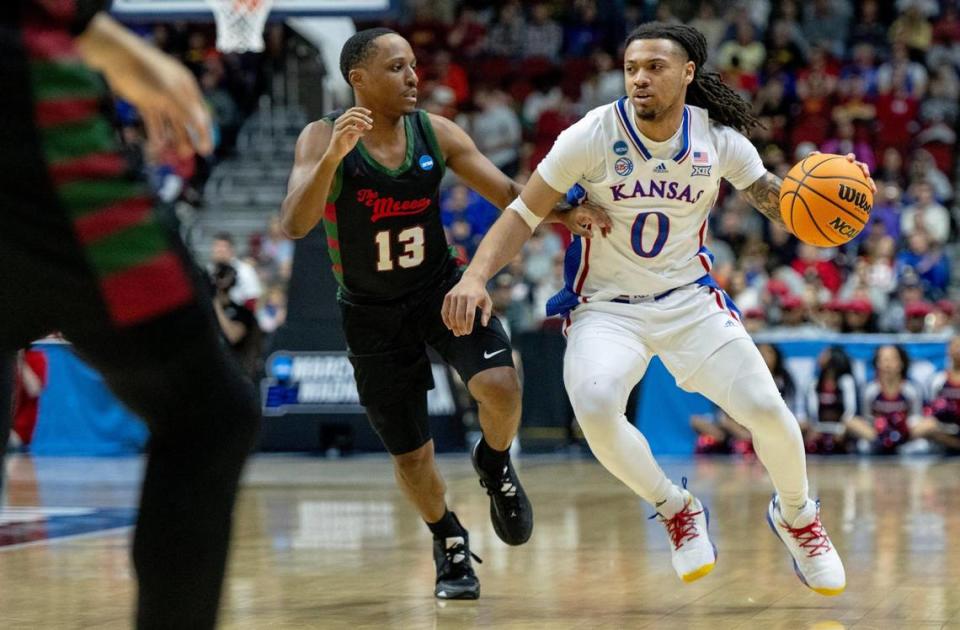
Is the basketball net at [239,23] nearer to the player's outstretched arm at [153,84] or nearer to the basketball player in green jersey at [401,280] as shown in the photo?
the basketball player in green jersey at [401,280]

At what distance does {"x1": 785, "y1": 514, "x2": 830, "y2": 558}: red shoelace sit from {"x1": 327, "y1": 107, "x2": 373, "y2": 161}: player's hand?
2.12 meters

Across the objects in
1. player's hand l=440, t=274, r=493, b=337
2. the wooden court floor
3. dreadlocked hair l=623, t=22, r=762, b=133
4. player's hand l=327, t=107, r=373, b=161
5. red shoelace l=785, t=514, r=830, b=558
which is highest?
dreadlocked hair l=623, t=22, r=762, b=133

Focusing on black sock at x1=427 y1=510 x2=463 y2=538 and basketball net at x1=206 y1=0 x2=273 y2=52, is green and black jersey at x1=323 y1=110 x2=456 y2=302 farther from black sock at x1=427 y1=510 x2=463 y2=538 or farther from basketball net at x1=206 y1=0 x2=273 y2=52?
basketball net at x1=206 y1=0 x2=273 y2=52

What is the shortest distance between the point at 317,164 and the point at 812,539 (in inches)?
88.7

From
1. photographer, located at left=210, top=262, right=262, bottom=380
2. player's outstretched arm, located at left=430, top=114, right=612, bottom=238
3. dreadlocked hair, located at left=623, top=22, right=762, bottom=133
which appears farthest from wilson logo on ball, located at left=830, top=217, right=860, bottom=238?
photographer, located at left=210, top=262, right=262, bottom=380

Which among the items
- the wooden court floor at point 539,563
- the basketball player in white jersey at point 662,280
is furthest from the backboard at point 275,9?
the basketball player in white jersey at point 662,280

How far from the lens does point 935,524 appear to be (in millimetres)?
7715

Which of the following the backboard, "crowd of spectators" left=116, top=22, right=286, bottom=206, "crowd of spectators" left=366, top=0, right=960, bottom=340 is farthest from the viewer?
"crowd of spectators" left=116, top=22, right=286, bottom=206

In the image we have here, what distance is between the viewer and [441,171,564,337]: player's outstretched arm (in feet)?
16.2

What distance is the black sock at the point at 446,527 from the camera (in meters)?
5.66

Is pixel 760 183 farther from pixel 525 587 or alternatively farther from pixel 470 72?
pixel 470 72

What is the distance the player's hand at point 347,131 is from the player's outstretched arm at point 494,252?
0.58m

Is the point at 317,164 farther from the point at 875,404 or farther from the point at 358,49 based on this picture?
the point at 875,404

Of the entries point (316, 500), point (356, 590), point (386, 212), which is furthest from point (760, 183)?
point (316, 500)
